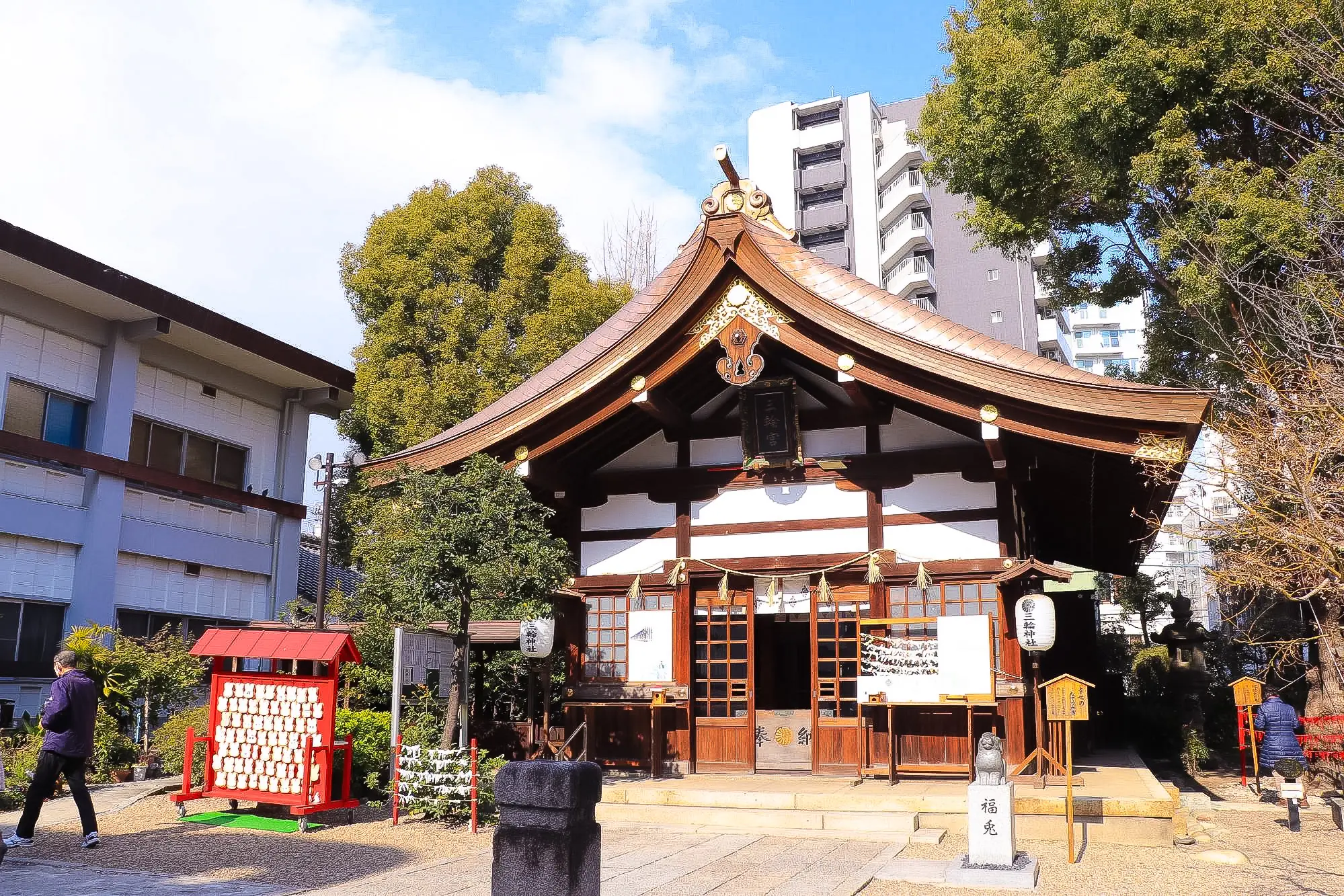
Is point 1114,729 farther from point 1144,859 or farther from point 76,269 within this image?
point 76,269

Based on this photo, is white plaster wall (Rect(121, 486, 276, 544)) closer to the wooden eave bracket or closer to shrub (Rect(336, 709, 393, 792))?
shrub (Rect(336, 709, 393, 792))

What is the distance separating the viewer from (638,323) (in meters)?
12.8

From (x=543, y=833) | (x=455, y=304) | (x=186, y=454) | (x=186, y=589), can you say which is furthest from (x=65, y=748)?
(x=455, y=304)

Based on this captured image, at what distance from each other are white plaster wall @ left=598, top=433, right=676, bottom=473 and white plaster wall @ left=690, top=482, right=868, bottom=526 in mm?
815

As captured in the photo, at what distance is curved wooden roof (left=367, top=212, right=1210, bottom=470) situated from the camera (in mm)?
10953

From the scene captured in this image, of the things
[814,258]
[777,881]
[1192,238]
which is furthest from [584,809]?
[1192,238]

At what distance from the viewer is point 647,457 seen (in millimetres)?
14234

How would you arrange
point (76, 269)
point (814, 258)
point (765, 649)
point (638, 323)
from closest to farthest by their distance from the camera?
point (638, 323) → point (814, 258) → point (76, 269) → point (765, 649)

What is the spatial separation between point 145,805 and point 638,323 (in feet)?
25.4

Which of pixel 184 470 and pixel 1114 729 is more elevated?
pixel 184 470

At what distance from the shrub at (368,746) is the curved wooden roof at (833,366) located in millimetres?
3286

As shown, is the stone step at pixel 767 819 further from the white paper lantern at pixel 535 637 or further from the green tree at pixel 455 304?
the green tree at pixel 455 304

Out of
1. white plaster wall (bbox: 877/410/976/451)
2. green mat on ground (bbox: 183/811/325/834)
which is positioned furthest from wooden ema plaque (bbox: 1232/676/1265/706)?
green mat on ground (bbox: 183/811/325/834)

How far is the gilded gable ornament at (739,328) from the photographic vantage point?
1253 cm
